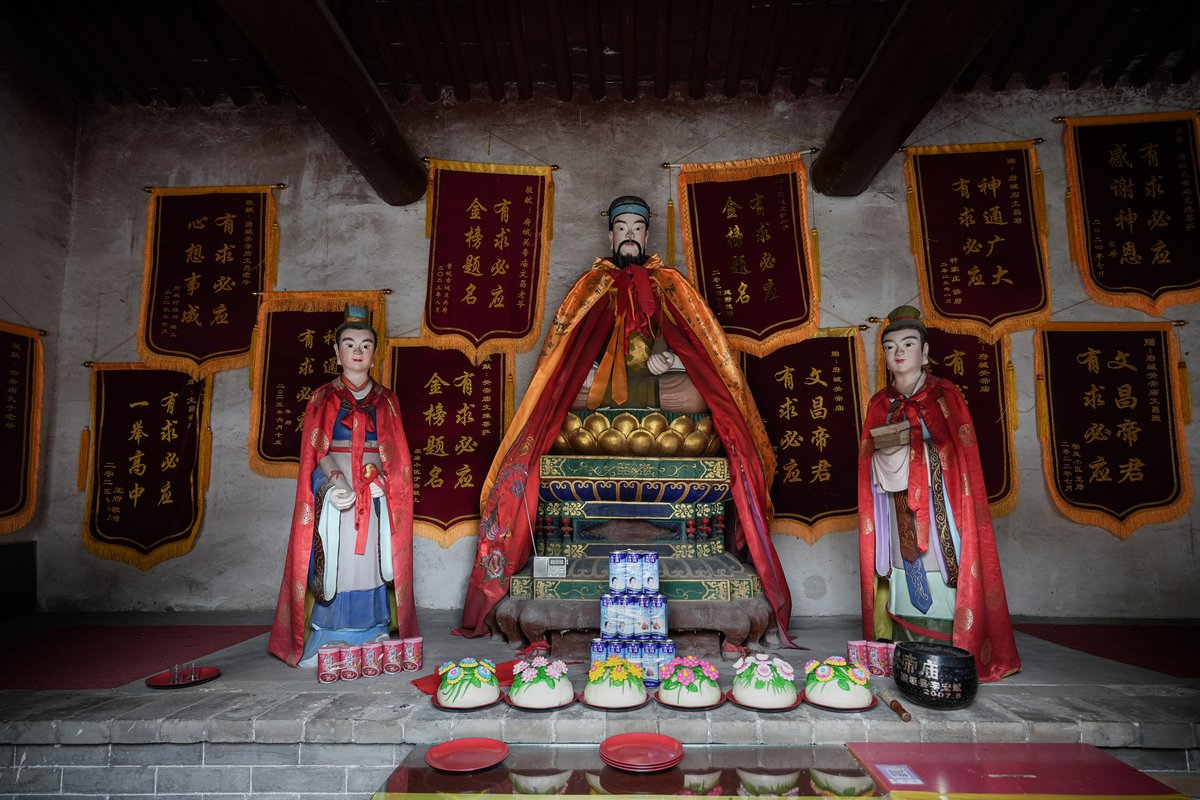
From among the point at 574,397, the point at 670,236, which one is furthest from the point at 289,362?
the point at 670,236

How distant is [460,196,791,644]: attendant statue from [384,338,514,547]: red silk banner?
0.64 m

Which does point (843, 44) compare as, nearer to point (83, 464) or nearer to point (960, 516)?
point (960, 516)

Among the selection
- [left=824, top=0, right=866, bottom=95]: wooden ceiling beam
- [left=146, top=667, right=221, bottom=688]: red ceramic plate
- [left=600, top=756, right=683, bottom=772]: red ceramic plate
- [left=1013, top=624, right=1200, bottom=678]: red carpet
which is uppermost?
[left=824, top=0, right=866, bottom=95]: wooden ceiling beam

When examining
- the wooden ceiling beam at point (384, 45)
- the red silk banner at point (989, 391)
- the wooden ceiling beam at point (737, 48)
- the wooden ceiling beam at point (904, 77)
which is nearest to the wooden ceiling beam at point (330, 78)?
the wooden ceiling beam at point (384, 45)

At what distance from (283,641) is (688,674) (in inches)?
71.5

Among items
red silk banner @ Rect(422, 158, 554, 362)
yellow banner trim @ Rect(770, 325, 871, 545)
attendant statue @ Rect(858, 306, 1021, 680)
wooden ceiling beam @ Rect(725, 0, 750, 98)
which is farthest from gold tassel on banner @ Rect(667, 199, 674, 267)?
attendant statue @ Rect(858, 306, 1021, 680)

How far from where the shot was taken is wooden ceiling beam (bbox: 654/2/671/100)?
13.1 feet

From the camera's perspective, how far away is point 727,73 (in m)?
4.55

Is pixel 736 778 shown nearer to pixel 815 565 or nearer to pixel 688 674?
pixel 688 674

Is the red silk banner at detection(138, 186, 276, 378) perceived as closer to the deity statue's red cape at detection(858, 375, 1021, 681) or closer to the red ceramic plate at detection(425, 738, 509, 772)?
the red ceramic plate at detection(425, 738, 509, 772)

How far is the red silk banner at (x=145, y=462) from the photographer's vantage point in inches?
171

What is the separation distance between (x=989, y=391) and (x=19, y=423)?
5884 mm

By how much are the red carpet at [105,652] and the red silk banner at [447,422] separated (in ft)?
3.76

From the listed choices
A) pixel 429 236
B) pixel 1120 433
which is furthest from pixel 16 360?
pixel 1120 433
